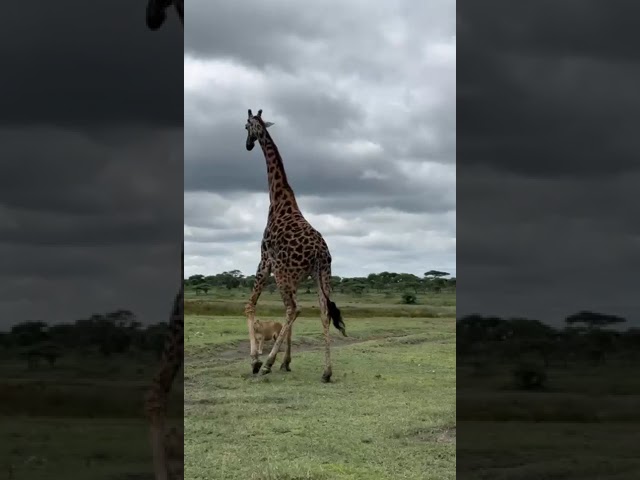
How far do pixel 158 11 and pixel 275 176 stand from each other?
6.46m

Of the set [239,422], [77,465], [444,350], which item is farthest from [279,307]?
[77,465]

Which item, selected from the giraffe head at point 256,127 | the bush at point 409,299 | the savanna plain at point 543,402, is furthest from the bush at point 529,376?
the bush at point 409,299

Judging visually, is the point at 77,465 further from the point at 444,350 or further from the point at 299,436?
the point at 444,350

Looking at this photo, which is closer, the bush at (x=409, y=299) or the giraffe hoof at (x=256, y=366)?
the giraffe hoof at (x=256, y=366)

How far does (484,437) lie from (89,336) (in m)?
2.04

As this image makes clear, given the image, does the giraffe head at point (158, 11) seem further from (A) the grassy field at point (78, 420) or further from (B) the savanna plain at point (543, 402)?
(B) the savanna plain at point (543, 402)

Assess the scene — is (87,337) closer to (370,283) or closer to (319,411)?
(319,411)

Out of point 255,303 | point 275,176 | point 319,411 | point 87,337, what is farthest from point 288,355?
point 87,337

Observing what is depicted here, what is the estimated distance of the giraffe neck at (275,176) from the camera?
1011cm

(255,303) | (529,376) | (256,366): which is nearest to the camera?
(529,376)

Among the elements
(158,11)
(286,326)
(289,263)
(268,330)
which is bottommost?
(268,330)

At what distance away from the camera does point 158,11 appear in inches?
149

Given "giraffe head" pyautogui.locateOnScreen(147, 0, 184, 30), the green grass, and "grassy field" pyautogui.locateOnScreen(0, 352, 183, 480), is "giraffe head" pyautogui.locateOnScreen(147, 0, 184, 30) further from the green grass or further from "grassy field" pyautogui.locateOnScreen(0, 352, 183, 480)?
the green grass

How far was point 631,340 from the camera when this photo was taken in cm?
411
